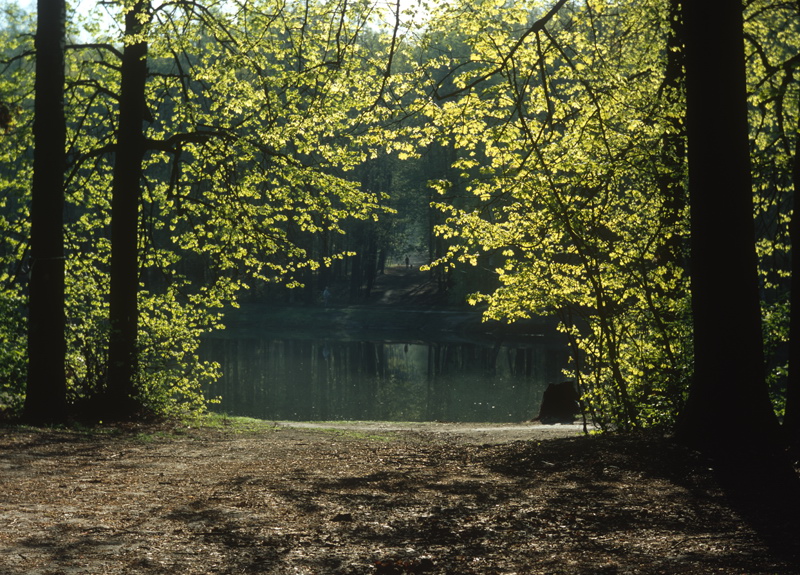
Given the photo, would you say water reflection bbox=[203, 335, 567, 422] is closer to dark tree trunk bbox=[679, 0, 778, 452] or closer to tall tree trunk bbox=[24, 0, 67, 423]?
tall tree trunk bbox=[24, 0, 67, 423]

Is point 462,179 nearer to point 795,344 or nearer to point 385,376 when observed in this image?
point 795,344

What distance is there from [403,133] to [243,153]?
4.60m

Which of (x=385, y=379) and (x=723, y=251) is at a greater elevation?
(x=723, y=251)

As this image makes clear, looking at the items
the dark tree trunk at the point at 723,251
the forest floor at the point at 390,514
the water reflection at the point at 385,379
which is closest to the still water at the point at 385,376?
the water reflection at the point at 385,379

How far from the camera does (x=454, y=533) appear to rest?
481cm

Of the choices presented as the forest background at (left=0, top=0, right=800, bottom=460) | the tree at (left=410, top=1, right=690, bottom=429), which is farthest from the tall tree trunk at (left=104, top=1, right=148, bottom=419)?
the tree at (left=410, top=1, right=690, bottom=429)

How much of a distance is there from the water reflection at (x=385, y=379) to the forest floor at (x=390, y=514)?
517 inches

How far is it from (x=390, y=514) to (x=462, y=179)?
6509 mm

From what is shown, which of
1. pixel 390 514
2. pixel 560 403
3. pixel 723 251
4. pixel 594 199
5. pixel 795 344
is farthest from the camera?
pixel 560 403

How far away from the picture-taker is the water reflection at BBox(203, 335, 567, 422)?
864 inches

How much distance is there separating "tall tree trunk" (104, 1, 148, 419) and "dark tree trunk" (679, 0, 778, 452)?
29.6 ft

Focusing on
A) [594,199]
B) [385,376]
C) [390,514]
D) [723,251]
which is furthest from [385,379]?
[390,514]

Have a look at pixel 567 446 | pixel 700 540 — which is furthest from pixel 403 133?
pixel 700 540

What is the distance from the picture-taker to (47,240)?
10648mm
